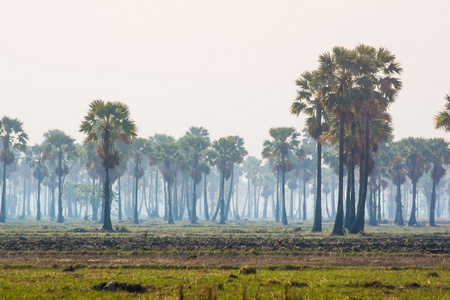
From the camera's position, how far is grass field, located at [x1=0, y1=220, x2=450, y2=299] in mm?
16219

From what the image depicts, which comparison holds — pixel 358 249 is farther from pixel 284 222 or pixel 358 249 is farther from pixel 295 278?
pixel 284 222

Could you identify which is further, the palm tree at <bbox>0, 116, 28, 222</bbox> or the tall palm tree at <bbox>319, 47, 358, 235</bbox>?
the palm tree at <bbox>0, 116, 28, 222</bbox>

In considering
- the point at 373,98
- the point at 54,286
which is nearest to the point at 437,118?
the point at 373,98

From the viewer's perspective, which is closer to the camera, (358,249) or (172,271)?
(172,271)

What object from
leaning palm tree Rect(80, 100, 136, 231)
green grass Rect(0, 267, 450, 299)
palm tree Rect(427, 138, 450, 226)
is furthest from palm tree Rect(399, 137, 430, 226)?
green grass Rect(0, 267, 450, 299)

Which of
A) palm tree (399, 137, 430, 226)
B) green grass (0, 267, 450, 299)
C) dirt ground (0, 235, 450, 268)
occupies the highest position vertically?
palm tree (399, 137, 430, 226)

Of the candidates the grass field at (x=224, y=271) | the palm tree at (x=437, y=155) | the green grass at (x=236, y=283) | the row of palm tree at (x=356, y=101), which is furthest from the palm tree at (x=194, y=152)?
the green grass at (x=236, y=283)

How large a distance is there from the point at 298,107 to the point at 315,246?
2725cm

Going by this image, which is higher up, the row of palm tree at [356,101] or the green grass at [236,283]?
the row of palm tree at [356,101]

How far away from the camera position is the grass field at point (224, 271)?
1622 centimetres

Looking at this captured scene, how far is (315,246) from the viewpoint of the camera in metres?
33.8

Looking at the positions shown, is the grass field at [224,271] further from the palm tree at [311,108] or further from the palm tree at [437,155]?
the palm tree at [437,155]

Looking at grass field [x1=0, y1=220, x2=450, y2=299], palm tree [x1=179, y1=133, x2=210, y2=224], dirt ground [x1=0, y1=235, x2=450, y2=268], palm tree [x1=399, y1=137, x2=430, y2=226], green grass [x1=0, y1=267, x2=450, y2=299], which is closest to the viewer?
green grass [x1=0, y1=267, x2=450, y2=299]

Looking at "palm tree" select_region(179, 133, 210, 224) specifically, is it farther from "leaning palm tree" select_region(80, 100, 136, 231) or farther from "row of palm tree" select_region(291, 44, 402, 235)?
"row of palm tree" select_region(291, 44, 402, 235)
